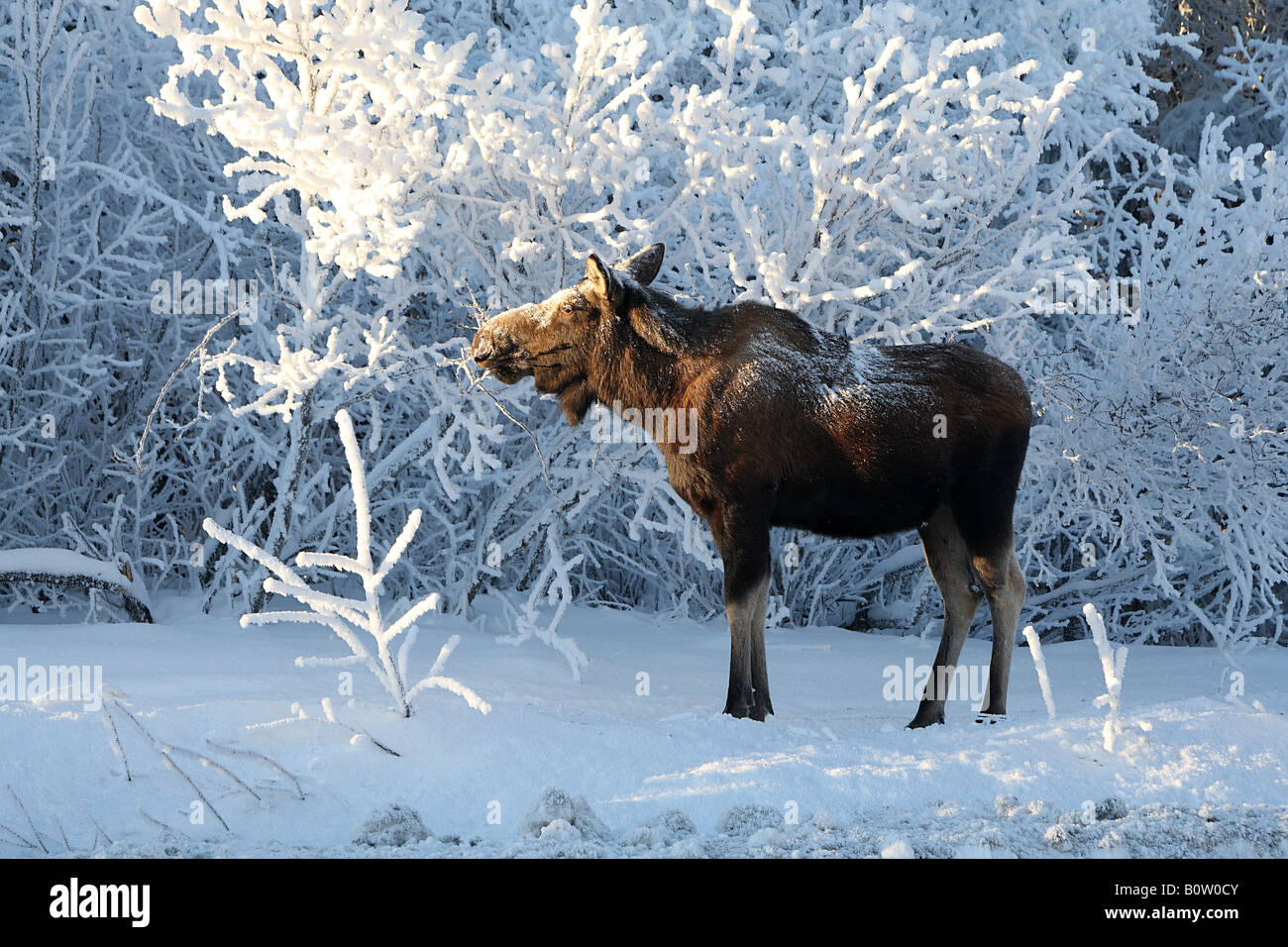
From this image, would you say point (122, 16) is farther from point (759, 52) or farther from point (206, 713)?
point (206, 713)

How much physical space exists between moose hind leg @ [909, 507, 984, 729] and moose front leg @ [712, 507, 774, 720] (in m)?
0.77

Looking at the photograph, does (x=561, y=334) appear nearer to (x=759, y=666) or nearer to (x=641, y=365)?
(x=641, y=365)

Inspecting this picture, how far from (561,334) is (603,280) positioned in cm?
32

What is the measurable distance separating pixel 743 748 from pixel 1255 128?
409 inches

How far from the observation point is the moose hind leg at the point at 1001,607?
5645 mm

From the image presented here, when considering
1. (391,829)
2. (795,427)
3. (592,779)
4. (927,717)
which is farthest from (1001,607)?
(391,829)

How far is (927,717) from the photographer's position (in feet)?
18.8

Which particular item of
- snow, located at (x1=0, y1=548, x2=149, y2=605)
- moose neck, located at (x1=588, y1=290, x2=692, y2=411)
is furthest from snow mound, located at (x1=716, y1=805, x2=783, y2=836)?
snow, located at (x1=0, y1=548, x2=149, y2=605)

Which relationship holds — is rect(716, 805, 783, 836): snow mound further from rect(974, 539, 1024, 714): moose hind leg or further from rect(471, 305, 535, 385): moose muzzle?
rect(471, 305, 535, 385): moose muzzle

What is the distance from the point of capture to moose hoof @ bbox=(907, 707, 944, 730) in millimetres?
5719

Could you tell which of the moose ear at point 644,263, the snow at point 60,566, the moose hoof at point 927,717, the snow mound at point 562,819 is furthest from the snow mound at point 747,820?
the snow at point 60,566

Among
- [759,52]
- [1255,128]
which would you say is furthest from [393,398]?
[1255,128]

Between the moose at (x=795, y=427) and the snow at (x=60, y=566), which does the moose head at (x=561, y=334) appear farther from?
the snow at (x=60, y=566)

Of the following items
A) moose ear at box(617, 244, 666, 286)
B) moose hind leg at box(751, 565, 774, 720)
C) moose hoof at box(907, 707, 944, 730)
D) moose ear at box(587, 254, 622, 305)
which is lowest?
→ moose hoof at box(907, 707, 944, 730)
